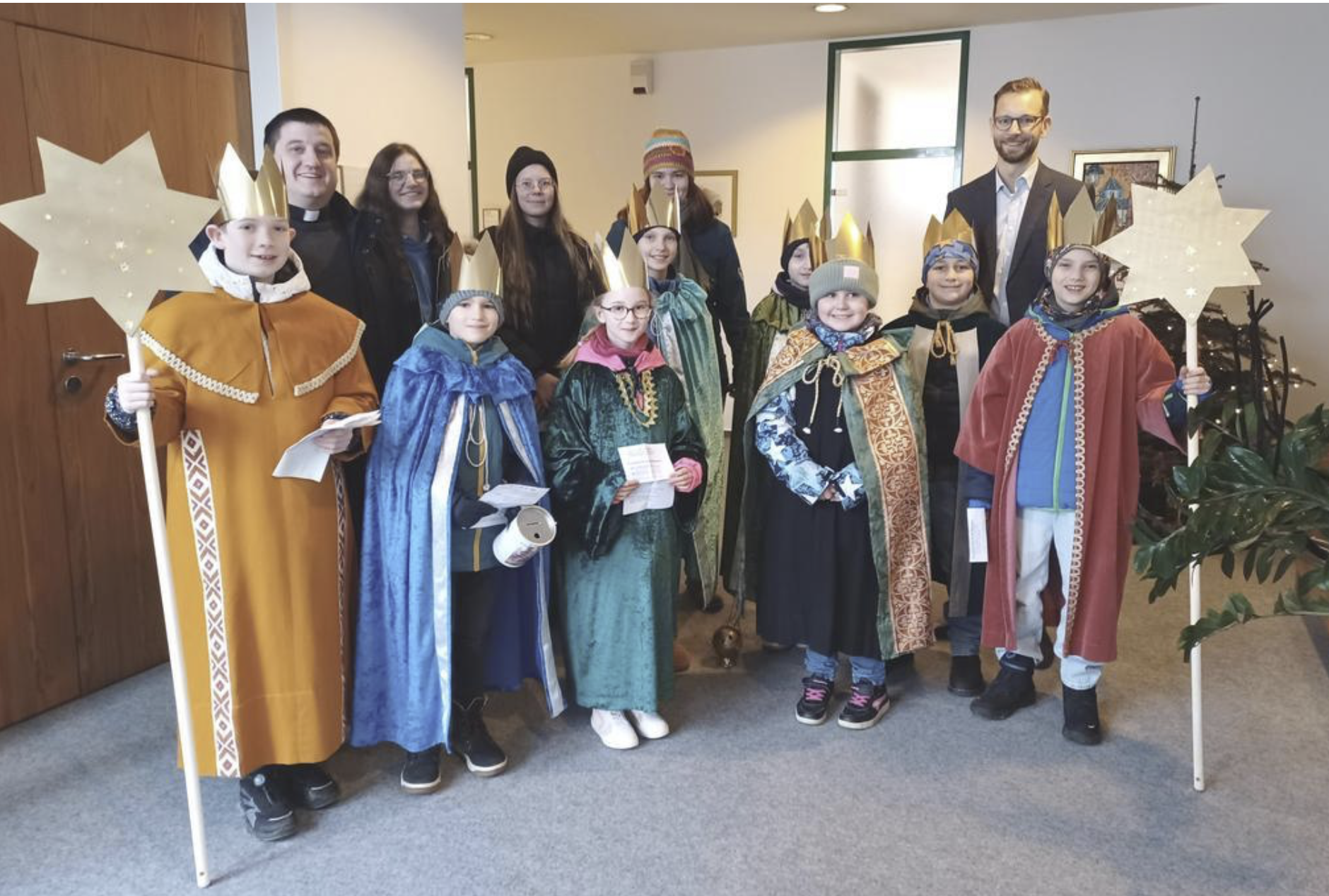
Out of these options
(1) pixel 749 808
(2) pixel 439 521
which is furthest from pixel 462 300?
(1) pixel 749 808

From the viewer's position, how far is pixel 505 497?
7.50 feet

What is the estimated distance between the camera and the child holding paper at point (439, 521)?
227 centimetres

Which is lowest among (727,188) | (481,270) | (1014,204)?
(481,270)

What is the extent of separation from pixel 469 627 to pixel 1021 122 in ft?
7.61

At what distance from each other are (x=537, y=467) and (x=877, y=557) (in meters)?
0.97

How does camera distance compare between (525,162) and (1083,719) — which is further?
(525,162)

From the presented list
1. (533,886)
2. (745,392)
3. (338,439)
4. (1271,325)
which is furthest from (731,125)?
(533,886)

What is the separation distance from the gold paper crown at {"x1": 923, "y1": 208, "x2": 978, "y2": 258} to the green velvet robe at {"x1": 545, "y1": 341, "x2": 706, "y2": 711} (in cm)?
92

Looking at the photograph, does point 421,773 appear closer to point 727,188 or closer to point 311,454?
point 311,454

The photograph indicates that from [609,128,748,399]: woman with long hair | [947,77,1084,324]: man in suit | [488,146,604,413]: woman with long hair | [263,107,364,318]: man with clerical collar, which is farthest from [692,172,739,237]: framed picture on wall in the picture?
[263,107,364,318]: man with clerical collar

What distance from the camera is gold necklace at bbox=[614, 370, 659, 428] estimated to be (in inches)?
98.8

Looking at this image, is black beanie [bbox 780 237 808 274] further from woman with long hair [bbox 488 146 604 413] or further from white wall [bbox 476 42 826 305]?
white wall [bbox 476 42 826 305]

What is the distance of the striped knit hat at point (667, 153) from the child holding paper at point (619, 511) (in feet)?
2.55

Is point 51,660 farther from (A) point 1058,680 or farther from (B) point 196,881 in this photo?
(A) point 1058,680
